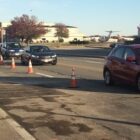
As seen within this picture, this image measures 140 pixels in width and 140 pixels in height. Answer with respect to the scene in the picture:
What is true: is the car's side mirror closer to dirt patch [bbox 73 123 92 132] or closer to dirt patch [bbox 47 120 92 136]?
dirt patch [bbox 47 120 92 136]

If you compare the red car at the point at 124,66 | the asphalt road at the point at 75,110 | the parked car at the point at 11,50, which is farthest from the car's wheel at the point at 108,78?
the parked car at the point at 11,50

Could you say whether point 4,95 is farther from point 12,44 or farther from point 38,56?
point 12,44

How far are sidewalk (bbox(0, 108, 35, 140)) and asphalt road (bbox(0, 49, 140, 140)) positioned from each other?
155 millimetres

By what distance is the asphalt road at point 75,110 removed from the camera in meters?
9.08

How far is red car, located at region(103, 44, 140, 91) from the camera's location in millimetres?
15805

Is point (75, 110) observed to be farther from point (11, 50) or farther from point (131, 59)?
point (11, 50)

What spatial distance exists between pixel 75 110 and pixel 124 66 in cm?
512

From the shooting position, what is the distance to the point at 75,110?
11.8m

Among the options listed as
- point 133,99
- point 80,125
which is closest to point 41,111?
point 80,125

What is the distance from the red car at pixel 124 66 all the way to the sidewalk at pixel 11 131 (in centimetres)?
601

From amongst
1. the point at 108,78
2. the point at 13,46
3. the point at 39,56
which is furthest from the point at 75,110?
the point at 13,46

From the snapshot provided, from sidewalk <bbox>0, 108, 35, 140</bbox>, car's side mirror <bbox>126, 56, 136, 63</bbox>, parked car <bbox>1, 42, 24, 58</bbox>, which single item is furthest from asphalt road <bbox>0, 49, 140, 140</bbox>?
parked car <bbox>1, 42, 24, 58</bbox>

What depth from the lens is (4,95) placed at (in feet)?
49.4

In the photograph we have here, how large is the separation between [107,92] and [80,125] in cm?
594
